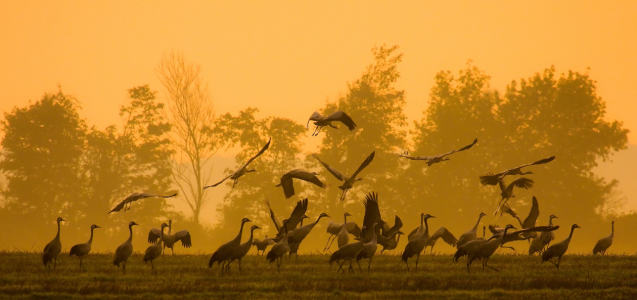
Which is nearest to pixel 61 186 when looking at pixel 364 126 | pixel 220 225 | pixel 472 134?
pixel 220 225

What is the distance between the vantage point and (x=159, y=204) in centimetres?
5794

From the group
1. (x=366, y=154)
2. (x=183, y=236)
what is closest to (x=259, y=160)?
(x=366, y=154)

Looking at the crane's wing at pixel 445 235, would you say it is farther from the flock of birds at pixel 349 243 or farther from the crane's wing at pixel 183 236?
the crane's wing at pixel 183 236

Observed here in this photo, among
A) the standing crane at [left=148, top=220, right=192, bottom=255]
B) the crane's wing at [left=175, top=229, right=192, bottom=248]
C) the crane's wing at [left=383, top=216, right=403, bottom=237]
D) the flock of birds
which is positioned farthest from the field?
the crane's wing at [left=175, top=229, right=192, bottom=248]

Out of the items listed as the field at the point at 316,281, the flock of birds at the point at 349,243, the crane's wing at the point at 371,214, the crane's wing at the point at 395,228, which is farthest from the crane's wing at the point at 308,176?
the crane's wing at the point at 395,228

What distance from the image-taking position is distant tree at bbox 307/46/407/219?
55.8m

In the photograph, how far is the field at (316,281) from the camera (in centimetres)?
1703

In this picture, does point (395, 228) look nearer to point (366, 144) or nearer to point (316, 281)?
point (316, 281)

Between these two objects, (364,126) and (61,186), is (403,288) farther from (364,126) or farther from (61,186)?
(61,186)

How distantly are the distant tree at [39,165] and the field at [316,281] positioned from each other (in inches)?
1333

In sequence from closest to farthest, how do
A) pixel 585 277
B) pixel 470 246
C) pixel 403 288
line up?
1. pixel 403 288
2. pixel 585 277
3. pixel 470 246

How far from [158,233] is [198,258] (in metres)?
2.08

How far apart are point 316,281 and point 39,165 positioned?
42753mm

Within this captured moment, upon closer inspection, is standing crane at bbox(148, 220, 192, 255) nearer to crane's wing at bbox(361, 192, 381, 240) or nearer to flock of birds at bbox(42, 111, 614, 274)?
flock of birds at bbox(42, 111, 614, 274)
